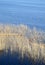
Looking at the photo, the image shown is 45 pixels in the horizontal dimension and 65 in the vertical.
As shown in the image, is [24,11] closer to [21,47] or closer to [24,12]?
[24,12]

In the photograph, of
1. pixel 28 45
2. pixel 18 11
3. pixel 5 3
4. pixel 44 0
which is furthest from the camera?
pixel 44 0

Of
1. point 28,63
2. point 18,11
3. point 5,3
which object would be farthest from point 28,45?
point 5,3

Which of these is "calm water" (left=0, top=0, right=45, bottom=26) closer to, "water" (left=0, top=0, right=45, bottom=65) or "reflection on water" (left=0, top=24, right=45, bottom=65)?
"water" (left=0, top=0, right=45, bottom=65)

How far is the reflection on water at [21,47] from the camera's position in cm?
463

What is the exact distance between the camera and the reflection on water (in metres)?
4.63

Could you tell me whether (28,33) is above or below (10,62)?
above

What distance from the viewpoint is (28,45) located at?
4.88m

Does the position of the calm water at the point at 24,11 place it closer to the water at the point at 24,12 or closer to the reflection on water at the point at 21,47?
the water at the point at 24,12

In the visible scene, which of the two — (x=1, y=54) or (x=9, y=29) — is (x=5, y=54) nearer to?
(x=1, y=54)

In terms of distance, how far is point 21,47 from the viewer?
4.87 m

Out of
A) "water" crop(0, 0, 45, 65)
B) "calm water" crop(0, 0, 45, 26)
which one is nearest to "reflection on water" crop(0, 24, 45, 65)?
"water" crop(0, 0, 45, 65)

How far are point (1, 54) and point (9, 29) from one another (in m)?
0.84

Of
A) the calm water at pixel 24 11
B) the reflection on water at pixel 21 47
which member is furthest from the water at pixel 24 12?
the reflection on water at pixel 21 47

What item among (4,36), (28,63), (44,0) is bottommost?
(28,63)
